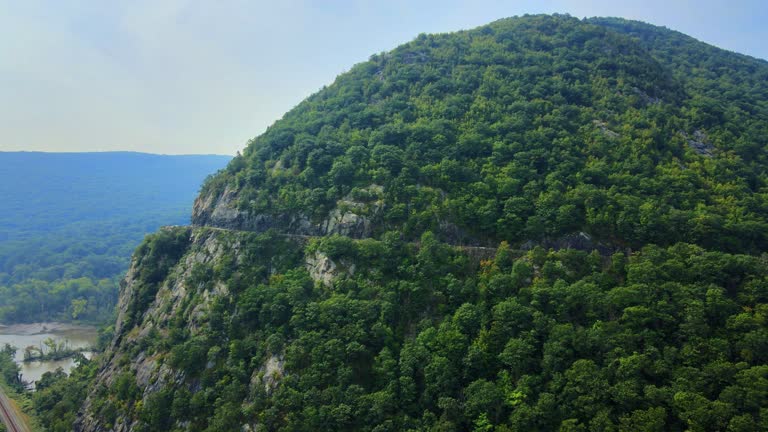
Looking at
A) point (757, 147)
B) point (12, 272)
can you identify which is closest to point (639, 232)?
point (757, 147)

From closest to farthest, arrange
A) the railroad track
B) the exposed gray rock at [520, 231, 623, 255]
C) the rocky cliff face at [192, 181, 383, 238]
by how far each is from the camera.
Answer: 1. the exposed gray rock at [520, 231, 623, 255]
2. the rocky cliff face at [192, 181, 383, 238]
3. the railroad track

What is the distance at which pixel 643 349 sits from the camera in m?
29.1

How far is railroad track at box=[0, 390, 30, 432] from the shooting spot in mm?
51031

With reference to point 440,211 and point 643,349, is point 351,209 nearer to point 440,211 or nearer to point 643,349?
point 440,211

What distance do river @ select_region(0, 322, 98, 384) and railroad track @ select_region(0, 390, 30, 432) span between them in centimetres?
1866

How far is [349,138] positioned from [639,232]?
3379 centimetres

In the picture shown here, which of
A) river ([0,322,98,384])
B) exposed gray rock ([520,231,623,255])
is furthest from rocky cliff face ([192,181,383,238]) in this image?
river ([0,322,98,384])

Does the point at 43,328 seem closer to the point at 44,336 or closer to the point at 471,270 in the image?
the point at 44,336

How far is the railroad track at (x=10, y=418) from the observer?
5103cm

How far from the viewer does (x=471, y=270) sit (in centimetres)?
3856

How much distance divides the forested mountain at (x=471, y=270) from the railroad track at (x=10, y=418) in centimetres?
462

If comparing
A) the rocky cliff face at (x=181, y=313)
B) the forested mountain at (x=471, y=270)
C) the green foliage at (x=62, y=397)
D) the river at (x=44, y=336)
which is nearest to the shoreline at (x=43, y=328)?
the river at (x=44, y=336)

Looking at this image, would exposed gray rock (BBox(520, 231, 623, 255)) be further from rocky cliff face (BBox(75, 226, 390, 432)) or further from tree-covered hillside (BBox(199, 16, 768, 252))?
rocky cliff face (BBox(75, 226, 390, 432))

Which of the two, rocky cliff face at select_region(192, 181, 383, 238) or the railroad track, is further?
the railroad track
